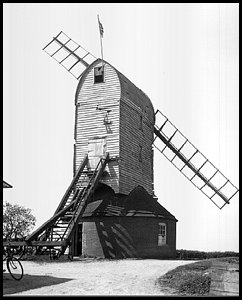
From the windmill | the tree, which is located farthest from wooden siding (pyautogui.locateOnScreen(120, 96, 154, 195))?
the tree

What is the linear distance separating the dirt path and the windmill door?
10764 mm

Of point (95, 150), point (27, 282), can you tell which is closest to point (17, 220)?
point (95, 150)

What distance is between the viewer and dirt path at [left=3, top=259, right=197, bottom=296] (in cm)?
1312

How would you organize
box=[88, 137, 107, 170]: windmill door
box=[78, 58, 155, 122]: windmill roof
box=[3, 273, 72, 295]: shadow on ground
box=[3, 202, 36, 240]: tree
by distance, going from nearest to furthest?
box=[3, 273, 72, 295]: shadow on ground
box=[88, 137, 107, 170]: windmill door
box=[78, 58, 155, 122]: windmill roof
box=[3, 202, 36, 240]: tree

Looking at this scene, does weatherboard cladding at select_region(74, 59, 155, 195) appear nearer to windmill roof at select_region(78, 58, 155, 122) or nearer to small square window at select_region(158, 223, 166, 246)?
windmill roof at select_region(78, 58, 155, 122)

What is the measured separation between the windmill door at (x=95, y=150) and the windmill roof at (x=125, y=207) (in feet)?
7.46

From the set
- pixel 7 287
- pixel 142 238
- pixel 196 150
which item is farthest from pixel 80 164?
pixel 7 287

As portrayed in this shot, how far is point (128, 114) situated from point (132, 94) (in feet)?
6.63

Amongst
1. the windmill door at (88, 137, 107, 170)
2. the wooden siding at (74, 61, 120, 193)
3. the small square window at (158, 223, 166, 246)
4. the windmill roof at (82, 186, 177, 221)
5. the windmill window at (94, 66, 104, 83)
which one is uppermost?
the windmill window at (94, 66, 104, 83)

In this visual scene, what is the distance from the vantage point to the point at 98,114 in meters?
31.2

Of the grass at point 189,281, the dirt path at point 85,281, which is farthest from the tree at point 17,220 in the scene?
the grass at point 189,281

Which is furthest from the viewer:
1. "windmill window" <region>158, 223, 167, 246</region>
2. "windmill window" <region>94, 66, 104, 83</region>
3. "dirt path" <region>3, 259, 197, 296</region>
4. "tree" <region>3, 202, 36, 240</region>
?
"tree" <region>3, 202, 36, 240</region>

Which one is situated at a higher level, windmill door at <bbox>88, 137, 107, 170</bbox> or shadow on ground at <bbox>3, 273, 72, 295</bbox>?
windmill door at <bbox>88, 137, 107, 170</bbox>

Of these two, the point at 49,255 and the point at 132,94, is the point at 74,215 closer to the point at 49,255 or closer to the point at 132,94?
the point at 49,255
